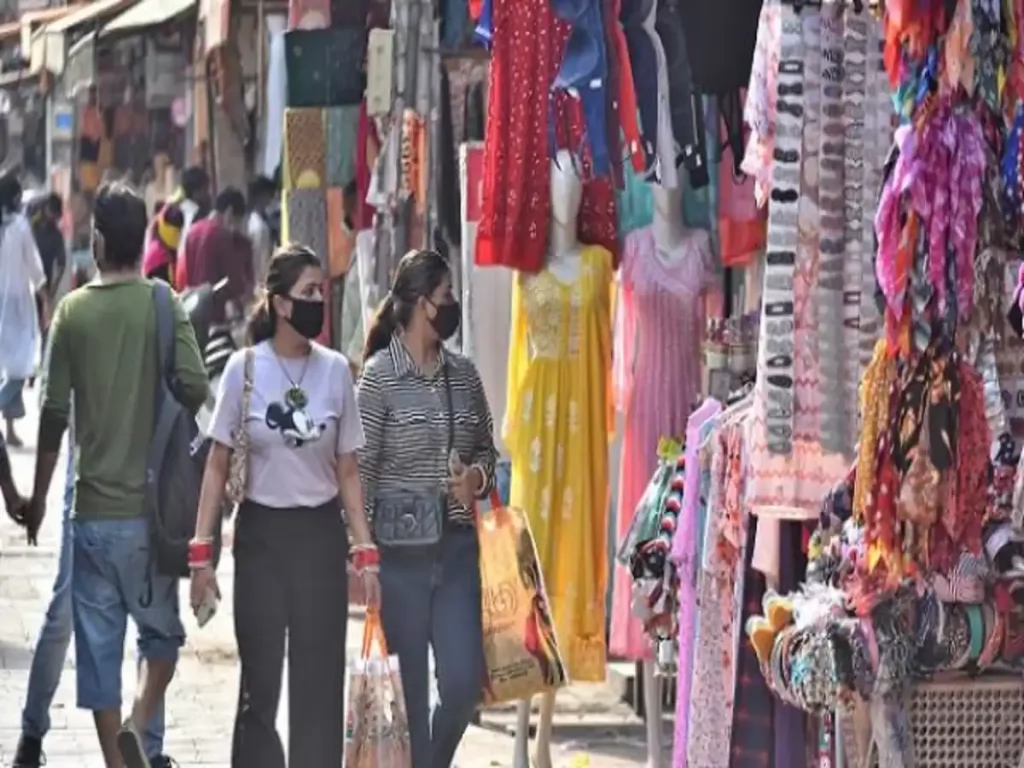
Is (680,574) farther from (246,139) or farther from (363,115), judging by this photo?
(246,139)

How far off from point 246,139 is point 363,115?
907cm

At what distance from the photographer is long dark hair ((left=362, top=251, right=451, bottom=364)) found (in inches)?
337

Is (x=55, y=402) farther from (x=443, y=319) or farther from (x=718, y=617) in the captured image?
(x=718, y=617)

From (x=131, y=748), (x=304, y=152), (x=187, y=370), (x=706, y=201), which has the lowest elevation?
(x=131, y=748)

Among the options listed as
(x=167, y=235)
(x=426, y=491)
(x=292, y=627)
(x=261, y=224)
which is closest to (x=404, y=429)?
(x=426, y=491)

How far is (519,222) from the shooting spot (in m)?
9.91

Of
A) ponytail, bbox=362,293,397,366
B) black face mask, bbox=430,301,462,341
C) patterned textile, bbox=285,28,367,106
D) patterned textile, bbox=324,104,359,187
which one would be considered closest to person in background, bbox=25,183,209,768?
ponytail, bbox=362,293,397,366

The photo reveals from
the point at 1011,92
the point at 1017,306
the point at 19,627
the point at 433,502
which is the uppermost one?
the point at 1011,92

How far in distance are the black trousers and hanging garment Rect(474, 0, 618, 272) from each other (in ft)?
6.31

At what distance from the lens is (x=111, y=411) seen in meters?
8.81

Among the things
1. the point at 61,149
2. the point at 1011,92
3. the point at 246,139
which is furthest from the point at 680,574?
the point at 61,149

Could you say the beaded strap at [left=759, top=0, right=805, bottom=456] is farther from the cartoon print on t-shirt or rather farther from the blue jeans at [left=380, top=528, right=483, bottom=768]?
the blue jeans at [left=380, top=528, right=483, bottom=768]

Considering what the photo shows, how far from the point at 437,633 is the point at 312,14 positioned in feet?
18.7

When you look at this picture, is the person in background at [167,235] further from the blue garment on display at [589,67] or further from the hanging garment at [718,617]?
the hanging garment at [718,617]
